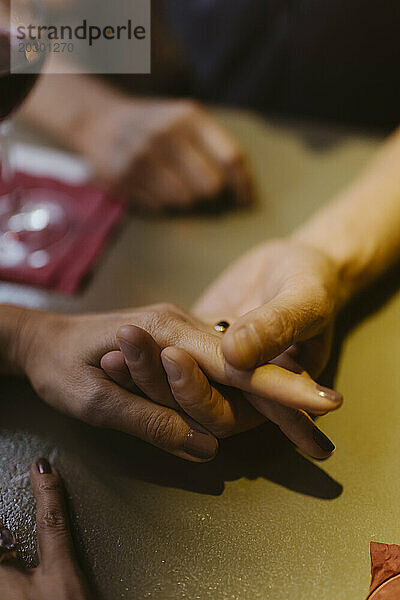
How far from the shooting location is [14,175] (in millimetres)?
834

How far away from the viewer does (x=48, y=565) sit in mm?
418

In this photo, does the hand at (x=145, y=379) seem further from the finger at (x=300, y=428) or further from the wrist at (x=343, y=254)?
the wrist at (x=343, y=254)

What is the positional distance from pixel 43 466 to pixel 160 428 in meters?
0.11

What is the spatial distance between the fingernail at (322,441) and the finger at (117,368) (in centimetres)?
16

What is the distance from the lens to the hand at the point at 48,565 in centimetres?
40

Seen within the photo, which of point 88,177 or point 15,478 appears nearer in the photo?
point 15,478

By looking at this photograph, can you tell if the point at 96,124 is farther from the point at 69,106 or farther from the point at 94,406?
the point at 94,406

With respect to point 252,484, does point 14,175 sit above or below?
above

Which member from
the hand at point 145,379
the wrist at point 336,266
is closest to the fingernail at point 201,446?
the hand at point 145,379

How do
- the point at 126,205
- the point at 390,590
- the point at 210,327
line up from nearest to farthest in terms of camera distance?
the point at 390,590 → the point at 210,327 → the point at 126,205

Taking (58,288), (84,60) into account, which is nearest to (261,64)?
(84,60)

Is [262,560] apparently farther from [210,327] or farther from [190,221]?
[190,221]

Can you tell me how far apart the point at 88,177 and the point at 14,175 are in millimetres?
105

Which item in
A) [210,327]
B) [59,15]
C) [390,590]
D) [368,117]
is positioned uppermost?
[59,15]
